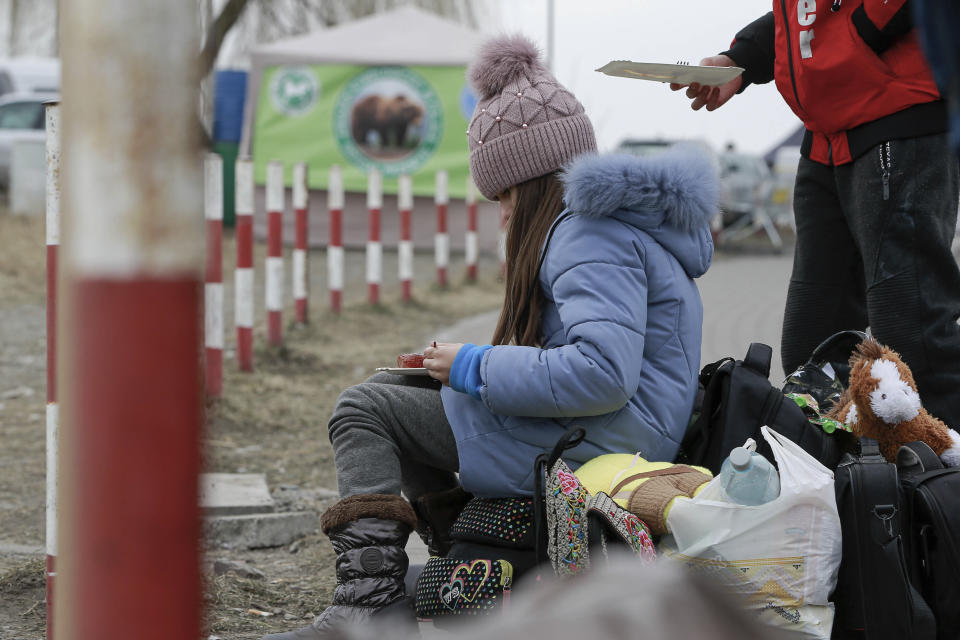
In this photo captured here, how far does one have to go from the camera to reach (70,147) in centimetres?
100

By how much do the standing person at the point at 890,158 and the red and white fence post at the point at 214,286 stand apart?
3521 mm

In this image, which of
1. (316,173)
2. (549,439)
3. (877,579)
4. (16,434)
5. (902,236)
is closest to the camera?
(877,579)

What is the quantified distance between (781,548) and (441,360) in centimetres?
77

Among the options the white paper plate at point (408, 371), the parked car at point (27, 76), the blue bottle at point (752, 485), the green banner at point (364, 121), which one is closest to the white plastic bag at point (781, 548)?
the blue bottle at point (752, 485)

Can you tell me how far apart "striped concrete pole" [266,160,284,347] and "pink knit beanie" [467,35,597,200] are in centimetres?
471

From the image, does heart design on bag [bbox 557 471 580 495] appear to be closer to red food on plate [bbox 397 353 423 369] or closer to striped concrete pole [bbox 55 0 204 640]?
red food on plate [bbox 397 353 423 369]

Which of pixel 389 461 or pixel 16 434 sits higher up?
pixel 389 461

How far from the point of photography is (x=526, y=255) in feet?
8.58

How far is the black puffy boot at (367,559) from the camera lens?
2.36 meters

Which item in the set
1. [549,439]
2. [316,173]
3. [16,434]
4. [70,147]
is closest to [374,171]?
[16,434]

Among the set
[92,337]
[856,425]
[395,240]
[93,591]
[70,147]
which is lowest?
[395,240]

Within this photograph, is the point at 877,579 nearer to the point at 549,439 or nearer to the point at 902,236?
the point at 549,439

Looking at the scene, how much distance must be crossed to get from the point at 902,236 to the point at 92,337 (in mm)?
2358

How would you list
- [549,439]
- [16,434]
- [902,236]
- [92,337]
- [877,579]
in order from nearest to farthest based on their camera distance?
[92,337] < [877,579] < [549,439] < [902,236] < [16,434]
